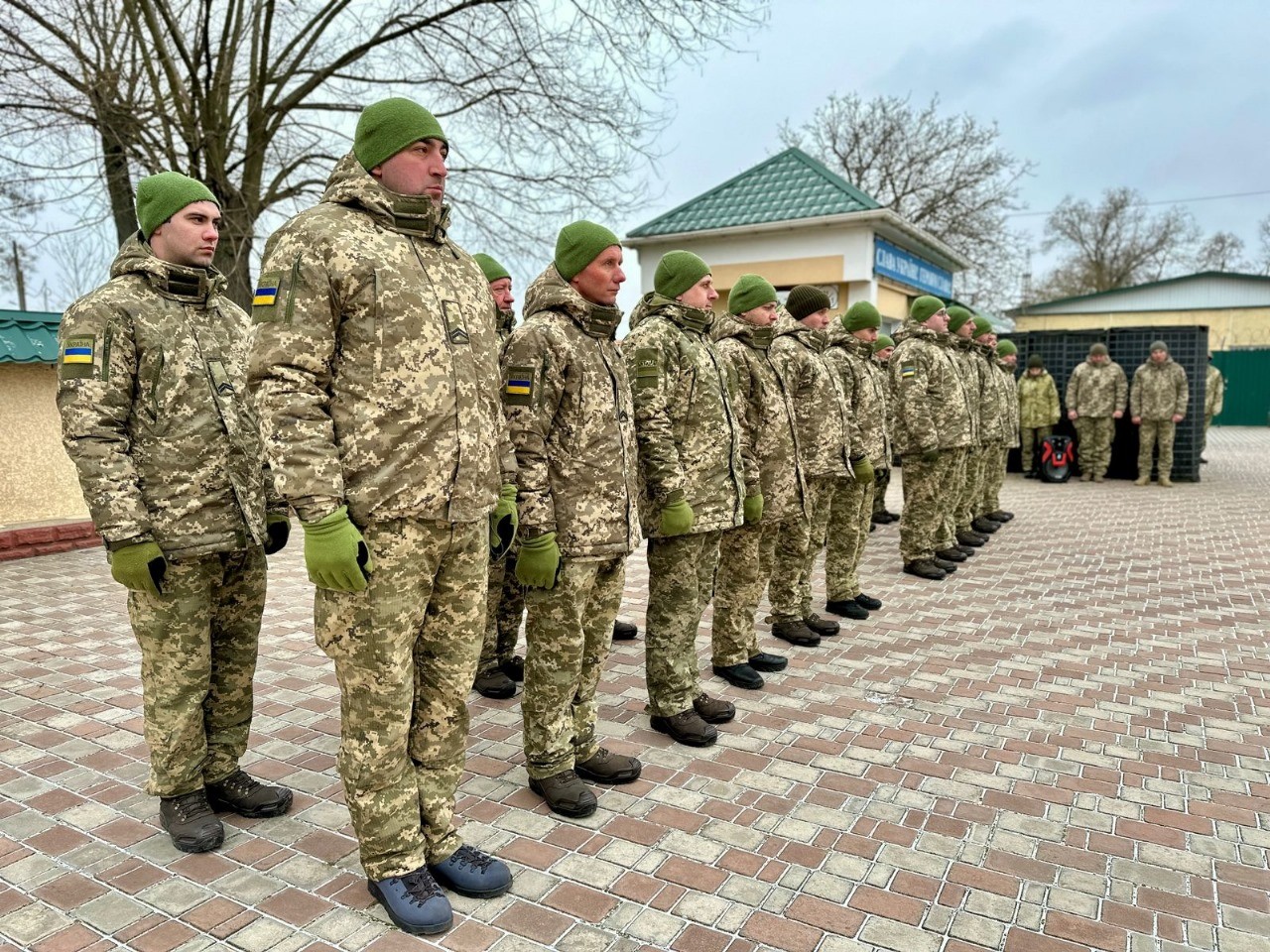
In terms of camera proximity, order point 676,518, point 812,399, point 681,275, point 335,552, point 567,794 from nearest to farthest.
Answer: point 335,552, point 567,794, point 676,518, point 681,275, point 812,399

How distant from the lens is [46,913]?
8.77ft

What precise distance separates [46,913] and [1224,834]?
13.1 feet

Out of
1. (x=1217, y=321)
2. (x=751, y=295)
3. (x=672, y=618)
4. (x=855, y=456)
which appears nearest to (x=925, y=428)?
(x=855, y=456)

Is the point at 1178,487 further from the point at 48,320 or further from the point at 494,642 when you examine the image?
the point at 48,320

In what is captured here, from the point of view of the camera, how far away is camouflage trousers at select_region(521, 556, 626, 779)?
11.0ft

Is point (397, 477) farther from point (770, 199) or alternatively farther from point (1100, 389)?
point (770, 199)

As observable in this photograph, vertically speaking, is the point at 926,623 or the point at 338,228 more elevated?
the point at 338,228

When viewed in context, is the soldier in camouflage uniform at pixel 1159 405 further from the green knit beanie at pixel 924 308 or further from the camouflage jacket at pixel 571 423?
the camouflage jacket at pixel 571 423

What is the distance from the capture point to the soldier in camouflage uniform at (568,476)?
10.5ft

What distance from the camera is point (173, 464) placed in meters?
3.00

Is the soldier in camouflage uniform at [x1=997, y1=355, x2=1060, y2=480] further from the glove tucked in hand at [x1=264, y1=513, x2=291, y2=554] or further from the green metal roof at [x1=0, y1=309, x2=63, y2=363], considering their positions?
the glove tucked in hand at [x1=264, y1=513, x2=291, y2=554]

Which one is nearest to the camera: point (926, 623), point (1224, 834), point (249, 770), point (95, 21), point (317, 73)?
point (1224, 834)

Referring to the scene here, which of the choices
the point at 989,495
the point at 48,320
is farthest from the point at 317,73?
the point at 989,495

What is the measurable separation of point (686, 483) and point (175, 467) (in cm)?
206
